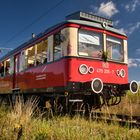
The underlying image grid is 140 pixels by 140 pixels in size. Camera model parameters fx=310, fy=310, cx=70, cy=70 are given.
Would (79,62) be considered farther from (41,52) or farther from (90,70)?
(41,52)

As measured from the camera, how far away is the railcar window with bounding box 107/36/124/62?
1043 centimetres

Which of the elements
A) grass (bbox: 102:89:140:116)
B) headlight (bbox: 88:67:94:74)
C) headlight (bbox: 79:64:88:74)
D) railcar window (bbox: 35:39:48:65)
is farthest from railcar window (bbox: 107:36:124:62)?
railcar window (bbox: 35:39:48:65)

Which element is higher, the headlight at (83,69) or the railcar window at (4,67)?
the railcar window at (4,67)

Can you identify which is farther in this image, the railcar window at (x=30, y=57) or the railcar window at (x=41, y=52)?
the railcar window at (x=30, y=57)

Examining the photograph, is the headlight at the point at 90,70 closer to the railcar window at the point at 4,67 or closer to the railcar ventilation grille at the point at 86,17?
the railcar ventilation grille at the point at 86,17

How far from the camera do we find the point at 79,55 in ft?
30.5

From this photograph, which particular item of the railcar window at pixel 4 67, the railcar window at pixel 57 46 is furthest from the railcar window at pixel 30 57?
the railcar window at pixel 4 67

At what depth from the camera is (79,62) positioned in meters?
9.23

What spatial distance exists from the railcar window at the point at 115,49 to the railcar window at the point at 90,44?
452 millimetres

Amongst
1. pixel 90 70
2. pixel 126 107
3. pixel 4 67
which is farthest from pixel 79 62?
pixel 4 67

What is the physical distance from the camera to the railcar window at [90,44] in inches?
373

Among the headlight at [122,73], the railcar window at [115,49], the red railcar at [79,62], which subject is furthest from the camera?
the headlight at [122,73]

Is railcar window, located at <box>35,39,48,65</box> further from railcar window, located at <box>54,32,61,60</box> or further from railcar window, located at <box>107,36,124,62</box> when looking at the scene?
railcar window, located at <box>107,36,124,62</box>

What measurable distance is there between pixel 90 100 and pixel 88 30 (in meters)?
2.51
